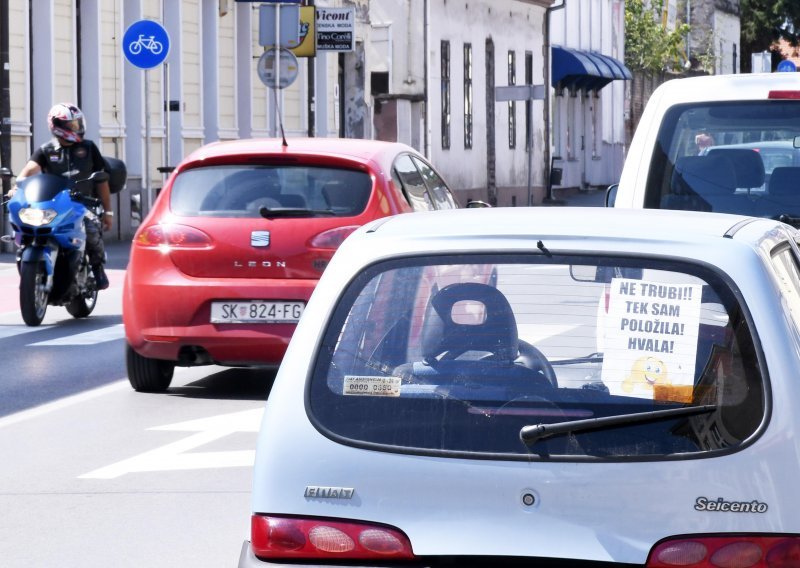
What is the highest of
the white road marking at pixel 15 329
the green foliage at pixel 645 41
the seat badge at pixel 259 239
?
the green foliage at pixel 645 41

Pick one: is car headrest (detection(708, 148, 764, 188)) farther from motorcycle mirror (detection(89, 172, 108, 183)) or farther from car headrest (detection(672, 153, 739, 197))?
motorcycle mirror (detection(89, 172, 108, 183))

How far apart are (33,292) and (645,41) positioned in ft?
173

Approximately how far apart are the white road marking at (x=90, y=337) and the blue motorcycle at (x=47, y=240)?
51 cm

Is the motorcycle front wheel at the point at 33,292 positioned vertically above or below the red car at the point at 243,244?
below

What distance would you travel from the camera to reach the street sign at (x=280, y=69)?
2531cm

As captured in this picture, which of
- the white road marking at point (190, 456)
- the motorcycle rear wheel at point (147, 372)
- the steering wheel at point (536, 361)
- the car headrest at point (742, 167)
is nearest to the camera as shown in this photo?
the steering wheel at point (536, 361)

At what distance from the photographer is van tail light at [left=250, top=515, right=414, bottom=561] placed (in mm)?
4020

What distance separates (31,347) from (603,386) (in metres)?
9.88

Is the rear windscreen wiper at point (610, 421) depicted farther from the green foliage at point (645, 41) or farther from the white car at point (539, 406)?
the green foliage at point (645, 41)

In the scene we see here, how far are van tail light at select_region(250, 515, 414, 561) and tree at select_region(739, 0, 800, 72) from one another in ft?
294

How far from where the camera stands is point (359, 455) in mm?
4051

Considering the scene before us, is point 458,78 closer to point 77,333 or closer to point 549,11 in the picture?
point 549,11

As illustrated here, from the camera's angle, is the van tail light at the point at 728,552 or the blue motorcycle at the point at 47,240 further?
the blue motorcycle at the point at 47,240

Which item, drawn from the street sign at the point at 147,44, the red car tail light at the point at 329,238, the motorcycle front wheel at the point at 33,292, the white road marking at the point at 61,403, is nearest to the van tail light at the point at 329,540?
the white road marking at the point at 61,403
